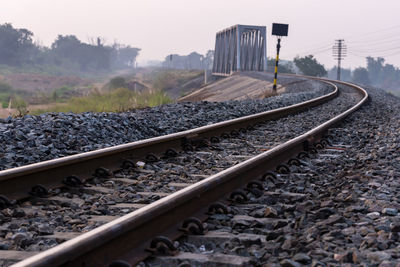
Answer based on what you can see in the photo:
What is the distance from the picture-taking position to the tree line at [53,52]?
91250 mm

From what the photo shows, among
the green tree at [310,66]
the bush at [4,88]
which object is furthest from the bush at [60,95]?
the green tree at [310,66]

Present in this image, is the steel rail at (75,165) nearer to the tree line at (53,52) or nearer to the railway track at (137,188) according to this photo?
the railway track at (137,188)

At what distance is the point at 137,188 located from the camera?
4227 mm

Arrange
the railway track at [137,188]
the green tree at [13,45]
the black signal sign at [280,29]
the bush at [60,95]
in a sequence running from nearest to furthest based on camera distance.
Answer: the railway track at [137,188], the black signal sign at [280,29], the bush at [60,95], the green tree at [13,45]

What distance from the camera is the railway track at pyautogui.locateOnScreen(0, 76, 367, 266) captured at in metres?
2.42

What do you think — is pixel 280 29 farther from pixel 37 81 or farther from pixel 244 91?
pixel 37 81

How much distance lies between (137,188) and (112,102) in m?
13.7

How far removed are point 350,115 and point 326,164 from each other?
5.78m

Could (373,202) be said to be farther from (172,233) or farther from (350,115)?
(350,115)

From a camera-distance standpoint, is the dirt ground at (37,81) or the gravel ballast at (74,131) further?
the dirt ground at (37,81)

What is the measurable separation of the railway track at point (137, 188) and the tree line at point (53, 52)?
3595 inches

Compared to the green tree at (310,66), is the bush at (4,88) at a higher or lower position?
lower

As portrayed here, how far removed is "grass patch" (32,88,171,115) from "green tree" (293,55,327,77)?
73.4 m

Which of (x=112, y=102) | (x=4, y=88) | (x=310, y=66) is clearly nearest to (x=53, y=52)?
(x=310, y=66)
